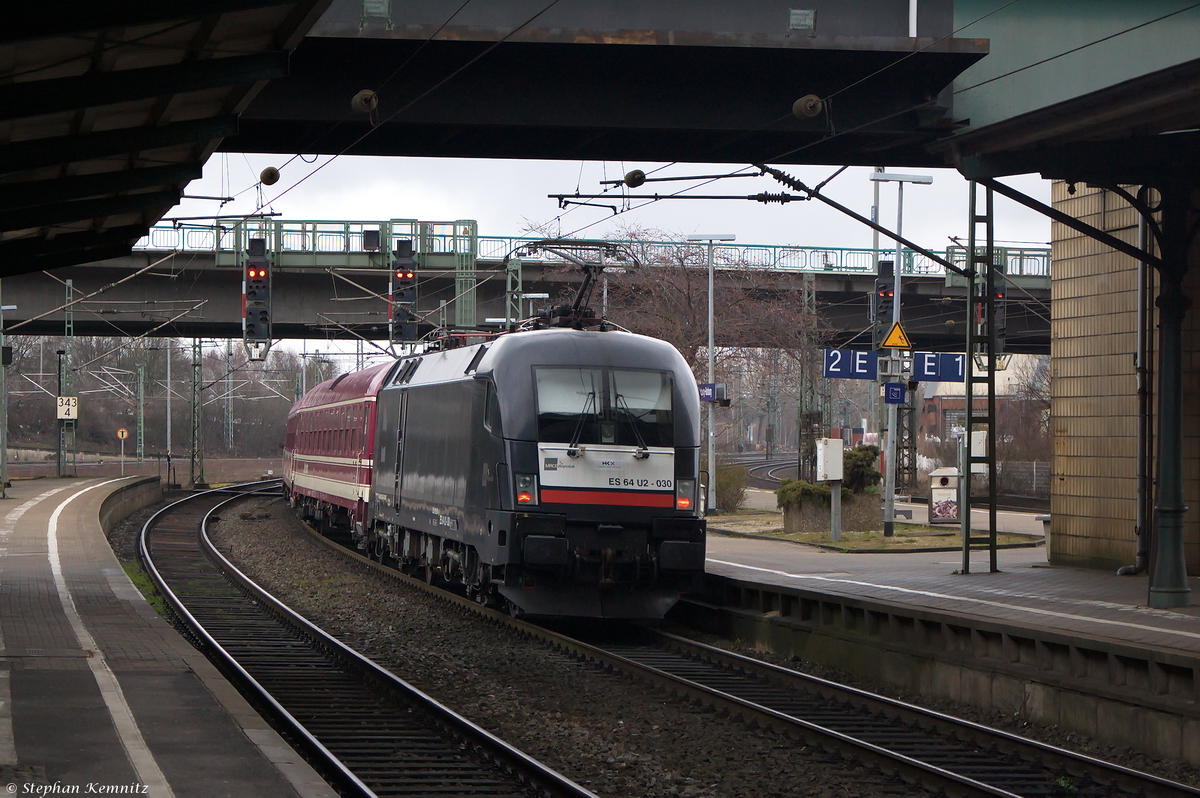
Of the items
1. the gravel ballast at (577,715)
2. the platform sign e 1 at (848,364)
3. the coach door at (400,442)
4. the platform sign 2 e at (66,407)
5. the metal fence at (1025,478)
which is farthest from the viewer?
the metal fence at (1025,478)

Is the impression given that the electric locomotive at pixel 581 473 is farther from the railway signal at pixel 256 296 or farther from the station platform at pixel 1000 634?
the railway signal at pixel 256 296

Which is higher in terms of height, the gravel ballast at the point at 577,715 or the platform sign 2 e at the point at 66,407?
the platform sign 2 e at the point at 66,407

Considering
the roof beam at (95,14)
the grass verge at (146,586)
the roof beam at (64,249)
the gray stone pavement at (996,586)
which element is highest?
the roof beam at (95,14)

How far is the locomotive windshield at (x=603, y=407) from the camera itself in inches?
533

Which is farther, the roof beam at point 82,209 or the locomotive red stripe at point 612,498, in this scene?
the locomotive red stripe at point 612,498

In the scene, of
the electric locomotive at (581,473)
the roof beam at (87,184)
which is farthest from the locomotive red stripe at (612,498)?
the roof beam at (87,184)

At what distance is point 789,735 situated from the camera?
9.49 meters

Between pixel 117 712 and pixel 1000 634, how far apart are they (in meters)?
7.00


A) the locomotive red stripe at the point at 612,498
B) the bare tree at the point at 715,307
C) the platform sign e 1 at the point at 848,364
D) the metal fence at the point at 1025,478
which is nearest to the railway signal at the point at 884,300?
the platform sign e 1 at the point at 848,364

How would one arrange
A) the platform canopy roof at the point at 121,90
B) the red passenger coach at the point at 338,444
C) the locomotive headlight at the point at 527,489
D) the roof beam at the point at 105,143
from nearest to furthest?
the platform canopy roof at the point at 121,90 → the roof beam at the point at 105,143 → the locomotive headlight at the point at 527,489 → the red passenger coach at the point at 338,444

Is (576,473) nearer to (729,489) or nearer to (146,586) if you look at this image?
(146,586)

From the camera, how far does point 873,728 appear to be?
32.5ft

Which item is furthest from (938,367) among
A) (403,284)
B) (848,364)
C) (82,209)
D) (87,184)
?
(87,184)

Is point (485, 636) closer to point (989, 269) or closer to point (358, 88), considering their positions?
point (358, 88)
